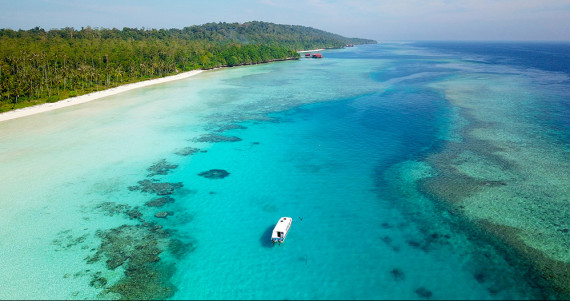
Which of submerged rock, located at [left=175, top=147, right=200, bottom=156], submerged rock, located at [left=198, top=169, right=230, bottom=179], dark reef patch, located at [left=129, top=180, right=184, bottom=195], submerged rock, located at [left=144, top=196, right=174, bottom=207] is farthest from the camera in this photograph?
submerged rock, located at [left=175, top=147, right=200, bottom=156]

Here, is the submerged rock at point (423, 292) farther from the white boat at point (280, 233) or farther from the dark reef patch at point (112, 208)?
the dark reef patch at point (112, 208)

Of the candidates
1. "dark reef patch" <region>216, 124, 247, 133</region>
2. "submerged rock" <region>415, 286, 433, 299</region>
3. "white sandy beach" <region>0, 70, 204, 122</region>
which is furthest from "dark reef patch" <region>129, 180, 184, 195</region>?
"white sandy beach" <region>0, 70, 204, 122</region>

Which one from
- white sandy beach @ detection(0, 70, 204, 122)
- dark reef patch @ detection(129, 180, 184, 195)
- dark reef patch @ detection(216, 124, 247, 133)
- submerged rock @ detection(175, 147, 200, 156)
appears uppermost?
white sandy beach @ detection(0, 70, 204, 122)

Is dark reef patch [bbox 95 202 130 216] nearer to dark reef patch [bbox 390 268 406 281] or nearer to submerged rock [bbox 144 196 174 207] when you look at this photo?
submerged rock [bbox 144 196 174 207]

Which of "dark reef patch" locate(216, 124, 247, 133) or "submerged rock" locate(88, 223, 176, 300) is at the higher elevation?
"dark reef patch" locate(216, 124, 247, 133)

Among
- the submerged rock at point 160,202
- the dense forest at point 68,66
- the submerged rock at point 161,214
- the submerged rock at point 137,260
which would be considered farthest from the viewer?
the dense forest at point 68,66

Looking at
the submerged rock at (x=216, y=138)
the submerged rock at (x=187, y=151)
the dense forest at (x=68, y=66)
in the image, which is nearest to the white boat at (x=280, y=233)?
the submerged rock at (x=187, y=151)

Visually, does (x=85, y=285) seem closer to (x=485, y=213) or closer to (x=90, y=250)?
(x=90, y=250)
